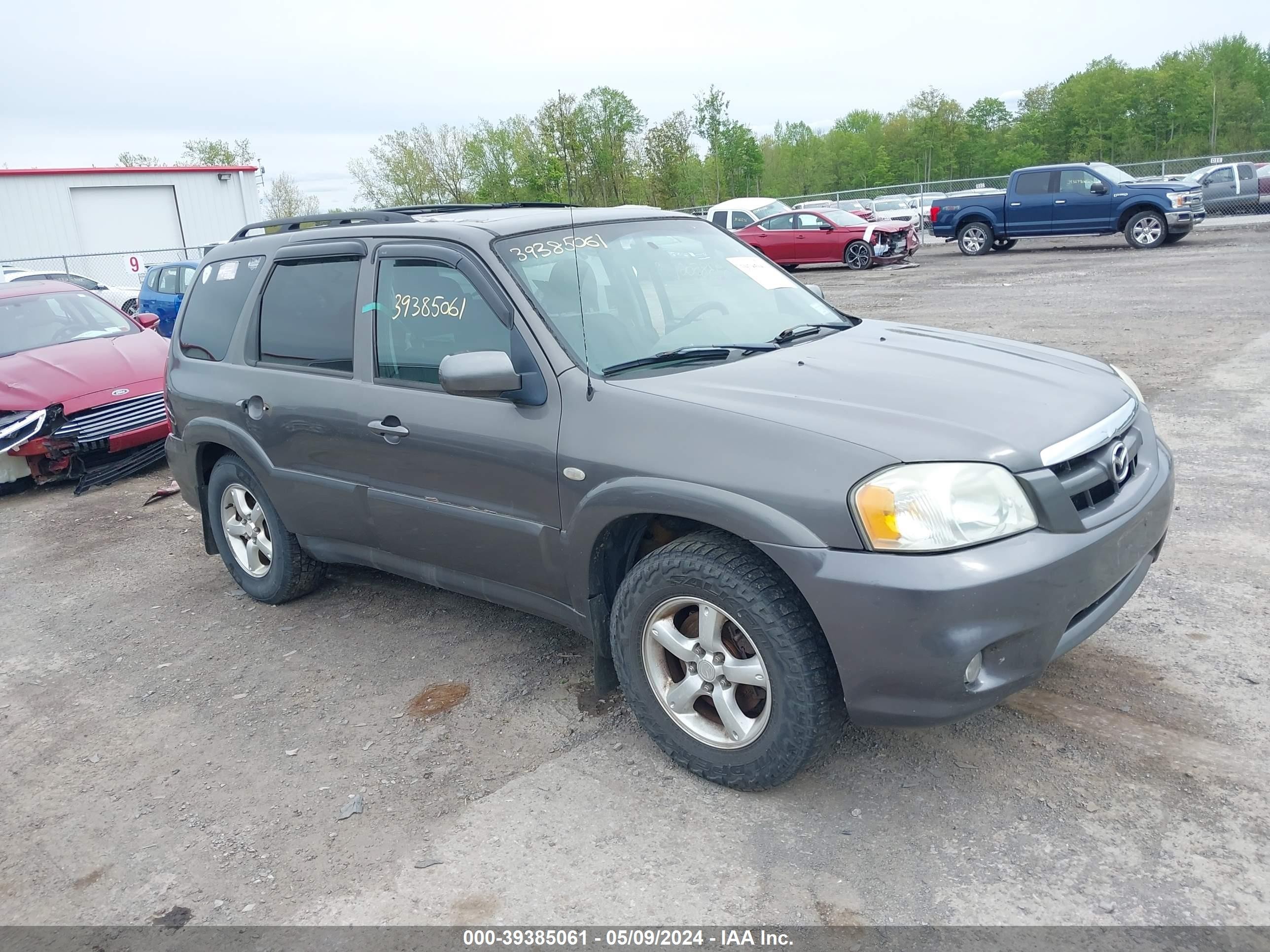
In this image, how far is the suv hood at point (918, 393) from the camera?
2895 mm

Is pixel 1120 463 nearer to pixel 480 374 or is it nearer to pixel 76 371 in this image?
pixel 480 374

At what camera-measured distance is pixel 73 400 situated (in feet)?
26.7

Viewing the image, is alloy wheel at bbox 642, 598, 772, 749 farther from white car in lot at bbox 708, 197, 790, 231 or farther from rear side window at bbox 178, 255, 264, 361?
white car in lot at bbox 708, 197, 790, 231

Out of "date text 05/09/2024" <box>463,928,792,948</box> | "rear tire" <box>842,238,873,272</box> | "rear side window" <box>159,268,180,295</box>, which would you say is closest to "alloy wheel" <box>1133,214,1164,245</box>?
"rear tire" <box>842,238,873,272</box>

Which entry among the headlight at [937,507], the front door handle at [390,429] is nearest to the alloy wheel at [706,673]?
the headlight at [937,507]

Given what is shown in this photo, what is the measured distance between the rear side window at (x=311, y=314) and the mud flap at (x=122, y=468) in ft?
13.3

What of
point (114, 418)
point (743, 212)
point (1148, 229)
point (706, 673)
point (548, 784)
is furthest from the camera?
point (743, 212)

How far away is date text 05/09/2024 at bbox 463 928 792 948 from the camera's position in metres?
2.62

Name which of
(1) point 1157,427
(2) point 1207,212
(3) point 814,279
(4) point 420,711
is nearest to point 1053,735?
(4) point 420,711

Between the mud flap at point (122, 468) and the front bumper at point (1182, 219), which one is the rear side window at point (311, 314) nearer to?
the mud flap at point (122, 468)

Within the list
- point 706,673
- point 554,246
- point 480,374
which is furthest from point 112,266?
point 706,673

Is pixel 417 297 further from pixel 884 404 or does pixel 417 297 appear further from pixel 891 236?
pixel 891 236

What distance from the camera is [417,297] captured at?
4.09 metres

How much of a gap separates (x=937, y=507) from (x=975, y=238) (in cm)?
2265
